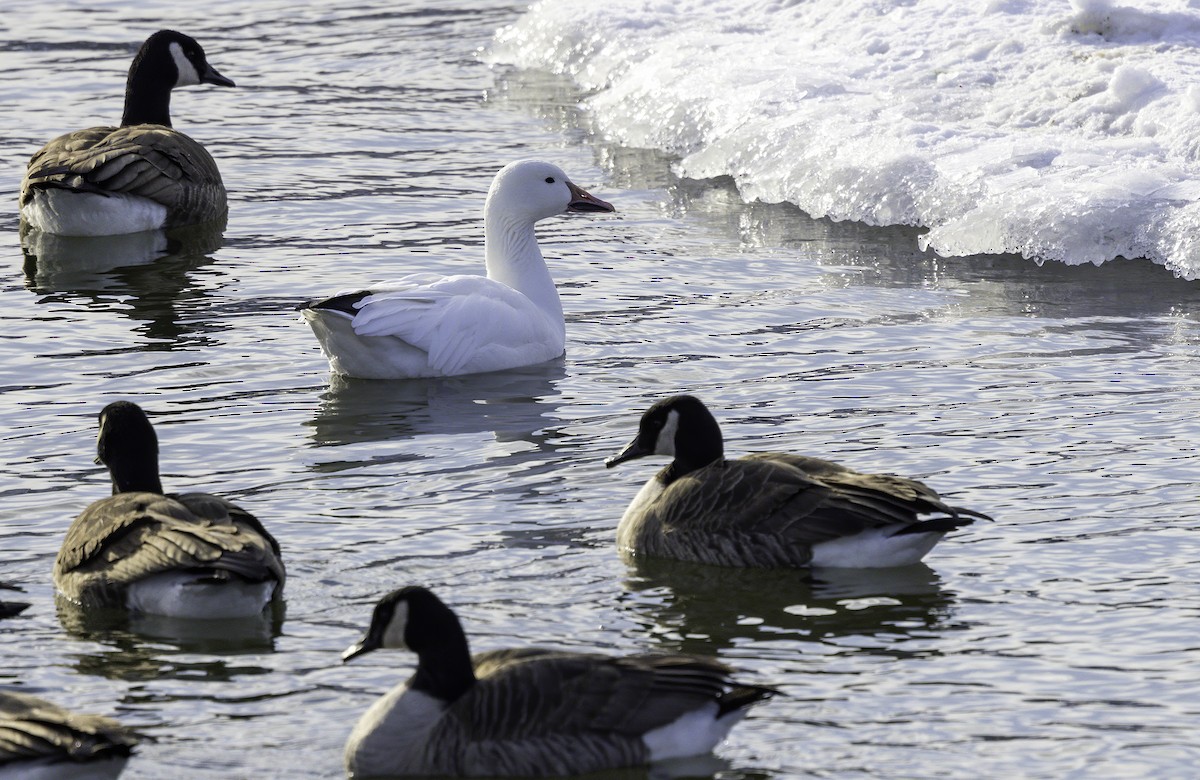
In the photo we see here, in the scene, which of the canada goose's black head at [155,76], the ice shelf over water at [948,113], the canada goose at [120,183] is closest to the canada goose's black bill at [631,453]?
the ice shelf over water at [948,113]

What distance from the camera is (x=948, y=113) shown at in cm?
1694

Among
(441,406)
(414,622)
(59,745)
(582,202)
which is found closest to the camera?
(59,745)

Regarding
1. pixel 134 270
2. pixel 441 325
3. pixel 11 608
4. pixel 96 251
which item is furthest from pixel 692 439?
pixel 96 251

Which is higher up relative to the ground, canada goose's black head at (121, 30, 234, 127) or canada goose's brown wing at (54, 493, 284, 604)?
canada goose's black head at (121, 30, 234, 127)

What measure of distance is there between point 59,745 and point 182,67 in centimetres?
1304

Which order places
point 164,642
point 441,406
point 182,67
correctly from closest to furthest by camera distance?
point 164,642
point 441,406
point 182,67

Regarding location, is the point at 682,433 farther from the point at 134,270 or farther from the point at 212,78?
the point at 212,78

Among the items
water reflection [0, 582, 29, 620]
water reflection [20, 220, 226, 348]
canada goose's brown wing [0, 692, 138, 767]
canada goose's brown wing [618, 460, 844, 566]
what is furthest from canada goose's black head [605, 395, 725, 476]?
water reflection [20, 220, 226, 348]

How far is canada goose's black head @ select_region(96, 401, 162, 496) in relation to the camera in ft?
28.9

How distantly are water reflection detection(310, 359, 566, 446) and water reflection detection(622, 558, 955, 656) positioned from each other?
2.07 meters

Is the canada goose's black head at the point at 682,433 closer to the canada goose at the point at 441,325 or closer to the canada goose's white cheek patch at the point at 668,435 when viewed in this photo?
the canada goose's white cheek patch at the point at 668,435

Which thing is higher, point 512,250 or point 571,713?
point 512,250

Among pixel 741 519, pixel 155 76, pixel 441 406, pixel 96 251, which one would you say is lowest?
pixel 741 519

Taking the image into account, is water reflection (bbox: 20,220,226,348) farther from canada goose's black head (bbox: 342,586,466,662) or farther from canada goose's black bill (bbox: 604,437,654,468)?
canada goose's black head (bbox: 342,586,466,662)
